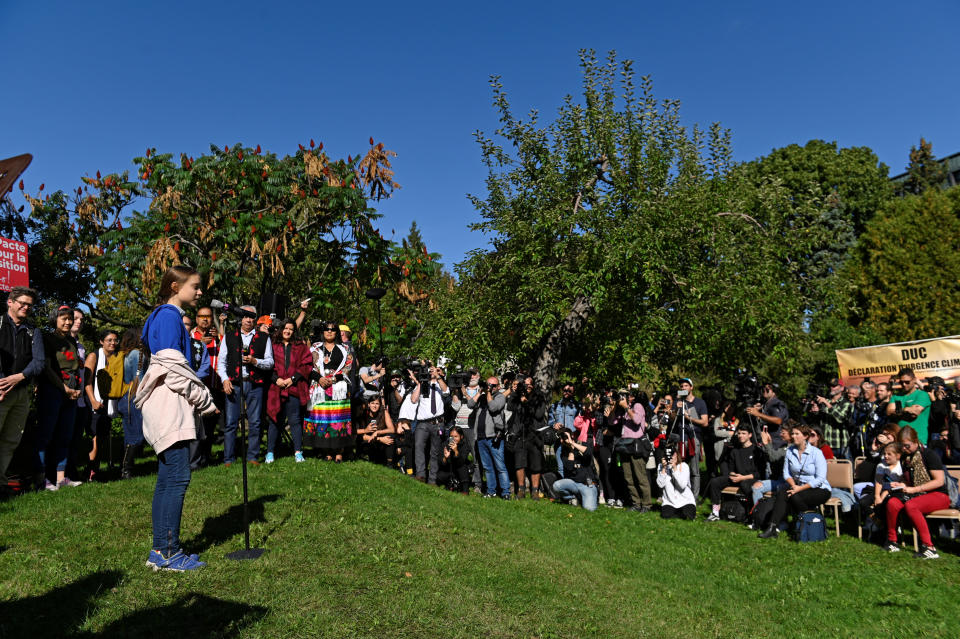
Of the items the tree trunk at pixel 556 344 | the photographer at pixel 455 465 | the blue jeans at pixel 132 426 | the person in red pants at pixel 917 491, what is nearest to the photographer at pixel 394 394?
the photographer at pixel 455 465

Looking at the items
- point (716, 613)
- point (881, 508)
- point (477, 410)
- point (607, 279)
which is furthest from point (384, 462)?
point (881, 508)

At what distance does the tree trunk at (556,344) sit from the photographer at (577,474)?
2.92m

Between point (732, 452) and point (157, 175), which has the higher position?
point (157, 175)

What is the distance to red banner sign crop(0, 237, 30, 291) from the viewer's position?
11.1 meters

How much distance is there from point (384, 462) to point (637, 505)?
481 cm

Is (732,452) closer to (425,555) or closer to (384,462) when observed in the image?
(384,462)

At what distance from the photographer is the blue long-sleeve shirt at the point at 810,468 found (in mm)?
10289

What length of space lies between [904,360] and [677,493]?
37.2 feet

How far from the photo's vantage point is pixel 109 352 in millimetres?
9086

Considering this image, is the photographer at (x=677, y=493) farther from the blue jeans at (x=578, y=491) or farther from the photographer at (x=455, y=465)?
the photographer at (x=455, y=465)

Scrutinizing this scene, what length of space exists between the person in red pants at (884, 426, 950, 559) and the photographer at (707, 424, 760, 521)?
2272 millimetres

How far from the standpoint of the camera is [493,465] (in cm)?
1209

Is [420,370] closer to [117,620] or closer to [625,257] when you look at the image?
[625,257]

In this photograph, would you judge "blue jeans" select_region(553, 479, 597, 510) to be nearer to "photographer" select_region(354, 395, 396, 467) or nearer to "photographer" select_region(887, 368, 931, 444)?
"photographer" select_region(354, 395, 396, 467)
